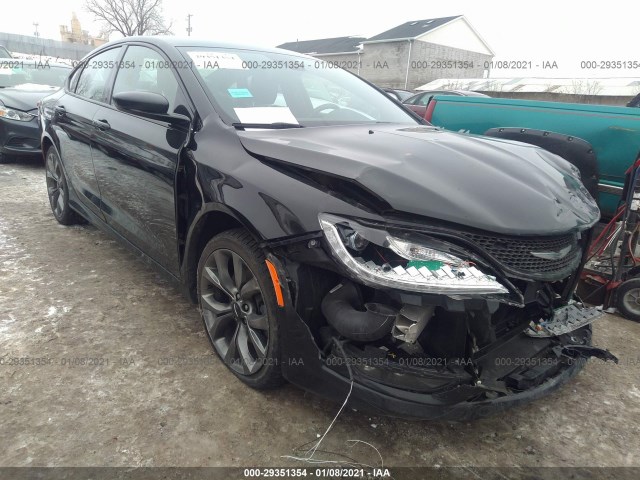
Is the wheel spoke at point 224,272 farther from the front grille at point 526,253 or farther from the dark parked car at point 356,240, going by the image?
the front grille at point 526,253

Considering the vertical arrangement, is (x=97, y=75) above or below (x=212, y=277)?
above

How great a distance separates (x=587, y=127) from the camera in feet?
12.4

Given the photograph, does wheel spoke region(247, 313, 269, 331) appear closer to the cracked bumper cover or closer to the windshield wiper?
the cracked bumper cover

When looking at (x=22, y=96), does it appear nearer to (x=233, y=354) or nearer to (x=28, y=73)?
(x=28, y=73)

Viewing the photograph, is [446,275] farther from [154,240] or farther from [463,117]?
[463,117]

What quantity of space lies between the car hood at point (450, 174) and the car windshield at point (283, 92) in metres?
0.24

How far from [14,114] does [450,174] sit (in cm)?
685

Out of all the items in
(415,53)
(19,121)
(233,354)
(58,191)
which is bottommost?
(233,354)

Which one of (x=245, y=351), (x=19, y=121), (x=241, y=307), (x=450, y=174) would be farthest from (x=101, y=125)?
(x=19, y=121)

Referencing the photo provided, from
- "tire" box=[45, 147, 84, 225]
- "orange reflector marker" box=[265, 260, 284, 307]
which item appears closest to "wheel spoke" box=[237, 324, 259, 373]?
"orange reflector marker" box=[265, 260, 284, 307]

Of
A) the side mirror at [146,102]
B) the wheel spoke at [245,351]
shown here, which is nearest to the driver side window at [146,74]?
the side mirror at [146,102]

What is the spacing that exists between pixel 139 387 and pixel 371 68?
35693 mm

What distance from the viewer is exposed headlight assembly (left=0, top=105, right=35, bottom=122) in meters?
6.52

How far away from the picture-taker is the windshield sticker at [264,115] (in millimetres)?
2420
